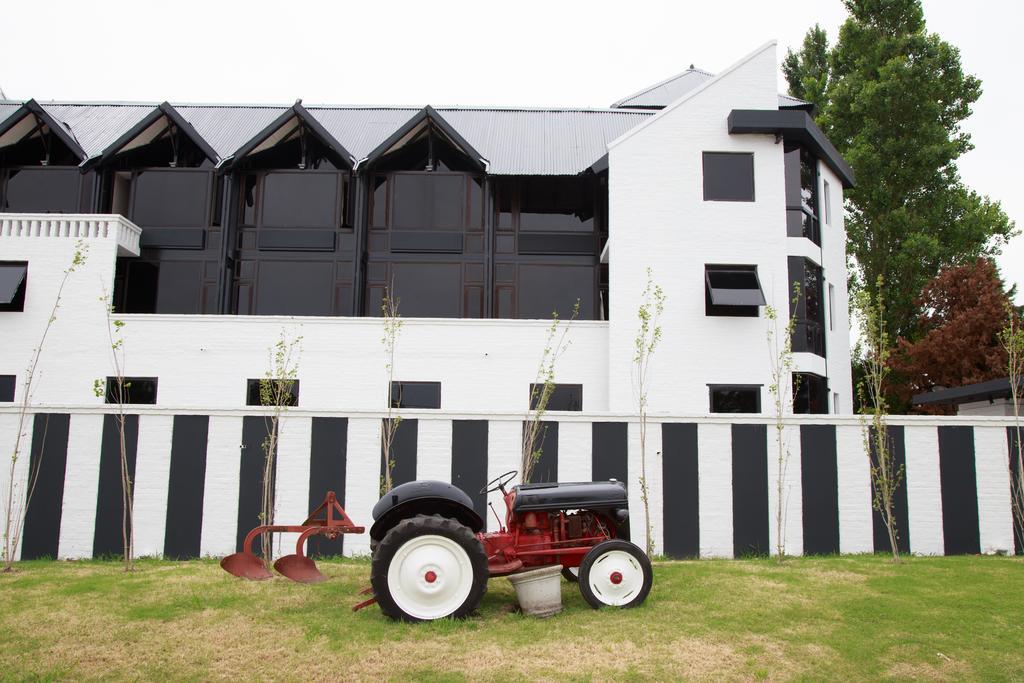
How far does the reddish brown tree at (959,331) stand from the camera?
80.7 ft

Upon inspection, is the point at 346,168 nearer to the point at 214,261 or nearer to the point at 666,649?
the point at 214,261

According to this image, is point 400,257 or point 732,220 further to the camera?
point 400,257

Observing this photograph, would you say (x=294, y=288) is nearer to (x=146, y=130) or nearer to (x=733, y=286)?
(x=146, y=130)

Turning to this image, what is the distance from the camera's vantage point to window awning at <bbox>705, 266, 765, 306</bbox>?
57.3ft

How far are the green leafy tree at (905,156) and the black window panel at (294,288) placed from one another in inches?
718

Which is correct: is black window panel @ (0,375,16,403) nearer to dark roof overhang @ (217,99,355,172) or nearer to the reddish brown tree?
dark roof overhang @ (217,99,355,172)

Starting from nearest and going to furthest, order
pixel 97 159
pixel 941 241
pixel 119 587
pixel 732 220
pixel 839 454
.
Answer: pixel 119 587
pixel 839 454
pixel 732 220
pixel 97 159
pixel 941 241

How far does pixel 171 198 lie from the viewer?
21.1m

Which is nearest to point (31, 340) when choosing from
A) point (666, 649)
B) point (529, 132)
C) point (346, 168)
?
point (346, 168)

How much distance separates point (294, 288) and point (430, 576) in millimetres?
14724

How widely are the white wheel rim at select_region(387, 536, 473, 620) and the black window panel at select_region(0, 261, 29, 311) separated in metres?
14.8

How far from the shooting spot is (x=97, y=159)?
20.4 meters

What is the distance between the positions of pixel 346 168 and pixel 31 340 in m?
8.28

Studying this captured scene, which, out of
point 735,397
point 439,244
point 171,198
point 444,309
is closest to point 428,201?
point 439,244
